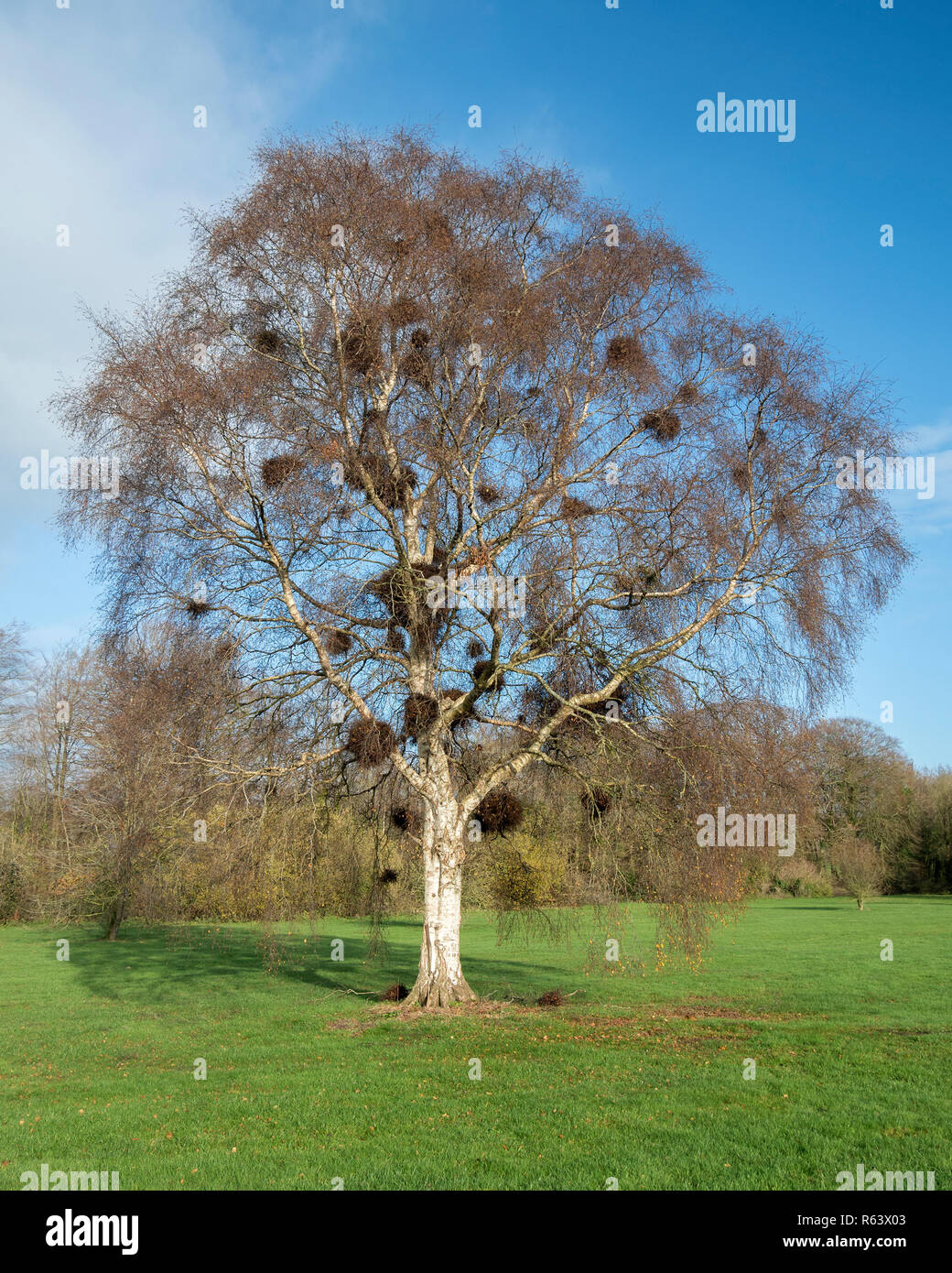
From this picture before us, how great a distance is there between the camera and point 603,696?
1348 cm

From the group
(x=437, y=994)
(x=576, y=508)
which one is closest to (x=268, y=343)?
(x=576, y=508)

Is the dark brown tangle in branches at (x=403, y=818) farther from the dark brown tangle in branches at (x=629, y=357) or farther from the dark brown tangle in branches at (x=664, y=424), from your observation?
the dark brown tangle in branches at (x=629, y=357)

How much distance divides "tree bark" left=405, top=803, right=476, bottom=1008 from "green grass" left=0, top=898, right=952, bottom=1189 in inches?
23.8

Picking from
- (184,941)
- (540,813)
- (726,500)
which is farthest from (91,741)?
(726,500)

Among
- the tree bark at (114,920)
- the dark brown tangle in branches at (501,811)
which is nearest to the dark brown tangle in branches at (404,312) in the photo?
the dark brown tangle in branches at (501,811)

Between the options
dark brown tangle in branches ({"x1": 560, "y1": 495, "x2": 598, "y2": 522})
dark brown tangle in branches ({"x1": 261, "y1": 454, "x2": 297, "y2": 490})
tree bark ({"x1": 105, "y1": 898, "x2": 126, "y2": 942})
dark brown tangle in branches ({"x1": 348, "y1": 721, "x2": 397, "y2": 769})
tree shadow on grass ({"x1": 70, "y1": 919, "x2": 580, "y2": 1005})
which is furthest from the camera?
tree bark ({"x1": 105, "y1": 898, "x2": 126, "y2": 942})

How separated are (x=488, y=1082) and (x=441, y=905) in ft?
13.7

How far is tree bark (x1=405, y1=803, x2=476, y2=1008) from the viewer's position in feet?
45.9

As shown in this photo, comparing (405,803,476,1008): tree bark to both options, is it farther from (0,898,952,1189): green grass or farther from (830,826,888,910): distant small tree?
(830,826,888,910): distant small tree

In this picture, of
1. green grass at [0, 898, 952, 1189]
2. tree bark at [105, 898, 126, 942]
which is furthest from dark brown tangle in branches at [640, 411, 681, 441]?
tree bark at [105, 898, 126, 942]

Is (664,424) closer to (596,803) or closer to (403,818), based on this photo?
(596,803)

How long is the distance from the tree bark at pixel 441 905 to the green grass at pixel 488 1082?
61 cm

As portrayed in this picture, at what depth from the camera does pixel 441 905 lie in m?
14.0

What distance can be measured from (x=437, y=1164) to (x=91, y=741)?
21823mm
